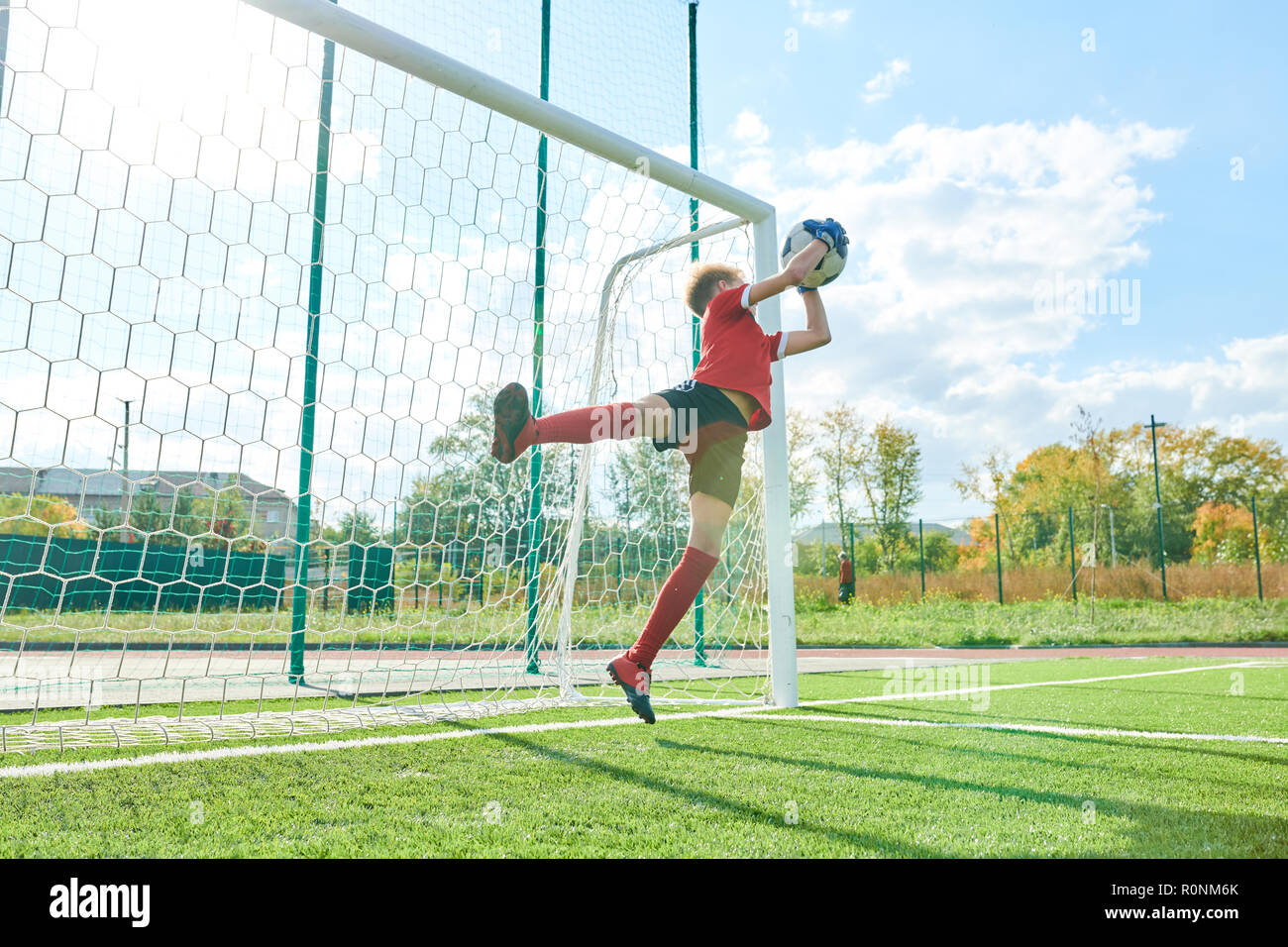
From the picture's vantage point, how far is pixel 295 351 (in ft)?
10.6

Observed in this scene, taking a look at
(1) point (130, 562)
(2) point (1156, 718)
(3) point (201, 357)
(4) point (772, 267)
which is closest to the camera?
(3) point (201, 357)

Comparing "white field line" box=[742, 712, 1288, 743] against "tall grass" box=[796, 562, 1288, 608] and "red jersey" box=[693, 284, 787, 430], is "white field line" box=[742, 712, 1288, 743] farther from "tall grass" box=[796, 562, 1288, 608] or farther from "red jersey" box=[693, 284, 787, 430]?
"tall grass" box=[796, 562, 1288, 608]

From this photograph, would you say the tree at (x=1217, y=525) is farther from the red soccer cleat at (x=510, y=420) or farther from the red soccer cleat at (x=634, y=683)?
the red soccer cleat at (x=510, y=420)

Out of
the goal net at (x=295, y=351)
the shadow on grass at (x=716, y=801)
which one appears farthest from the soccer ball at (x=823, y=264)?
the shadow on grass at (x=716, y=801)

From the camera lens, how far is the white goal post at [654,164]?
2.93 m

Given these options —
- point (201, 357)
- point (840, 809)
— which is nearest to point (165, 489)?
point (201, 357)

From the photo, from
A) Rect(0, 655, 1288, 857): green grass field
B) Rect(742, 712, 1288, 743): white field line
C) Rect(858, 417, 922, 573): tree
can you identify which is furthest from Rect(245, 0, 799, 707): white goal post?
Rect(858, 417, 922, 573): tree

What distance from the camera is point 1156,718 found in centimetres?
402

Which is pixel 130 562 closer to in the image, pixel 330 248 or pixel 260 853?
pixel 330 248

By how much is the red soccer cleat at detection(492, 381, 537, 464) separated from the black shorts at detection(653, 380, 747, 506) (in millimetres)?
566

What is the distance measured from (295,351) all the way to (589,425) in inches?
49.3

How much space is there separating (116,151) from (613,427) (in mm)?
1916

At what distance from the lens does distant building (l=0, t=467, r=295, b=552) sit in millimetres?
2736
